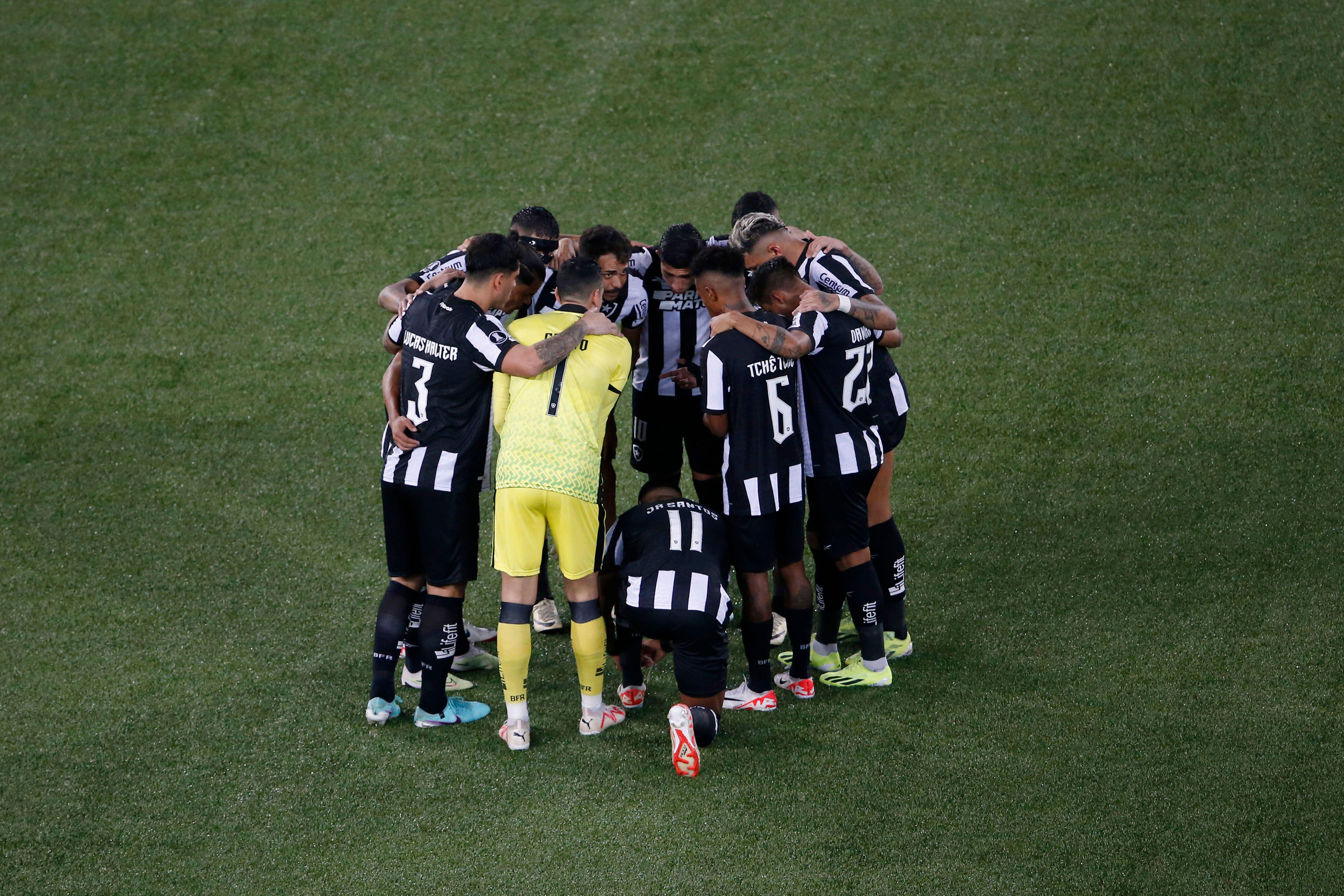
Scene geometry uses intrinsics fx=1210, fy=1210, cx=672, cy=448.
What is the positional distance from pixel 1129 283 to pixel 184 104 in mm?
9442

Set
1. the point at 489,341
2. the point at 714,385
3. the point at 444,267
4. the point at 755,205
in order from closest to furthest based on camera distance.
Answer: the point at 489,341 → the point at 714,385 → the point at 444,267 → the point at 755,205

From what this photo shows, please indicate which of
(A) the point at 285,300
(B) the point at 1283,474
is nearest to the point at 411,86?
(A) the point at 285,300

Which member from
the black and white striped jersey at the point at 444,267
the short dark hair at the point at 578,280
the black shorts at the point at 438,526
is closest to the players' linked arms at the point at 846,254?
the short dark hair at the point at 578,280

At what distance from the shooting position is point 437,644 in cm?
552

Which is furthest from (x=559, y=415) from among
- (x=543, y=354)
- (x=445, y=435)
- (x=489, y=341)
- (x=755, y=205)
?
(x=755, y=205)

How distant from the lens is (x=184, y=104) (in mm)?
12531

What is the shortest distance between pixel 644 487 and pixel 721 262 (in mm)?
1199

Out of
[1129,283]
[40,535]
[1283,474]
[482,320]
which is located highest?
[482,320]

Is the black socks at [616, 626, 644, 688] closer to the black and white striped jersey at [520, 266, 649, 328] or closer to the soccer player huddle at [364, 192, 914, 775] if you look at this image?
the soccer player huddle at [364, 192, 914, 775]

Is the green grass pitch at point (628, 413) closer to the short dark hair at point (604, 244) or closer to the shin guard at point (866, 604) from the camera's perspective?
the shin guard at point (866, 604)

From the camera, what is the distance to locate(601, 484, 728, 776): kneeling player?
521 cm

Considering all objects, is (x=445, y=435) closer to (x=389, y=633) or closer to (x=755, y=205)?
(x=389, y=633)

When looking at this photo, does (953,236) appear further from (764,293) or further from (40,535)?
(40,535)

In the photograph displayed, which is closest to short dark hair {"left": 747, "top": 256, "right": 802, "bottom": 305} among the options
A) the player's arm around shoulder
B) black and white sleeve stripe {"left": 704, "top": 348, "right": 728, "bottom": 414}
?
black and white sleeve stripe {"left": 704, "top": 348, "right": 728, "bottom": 414}
